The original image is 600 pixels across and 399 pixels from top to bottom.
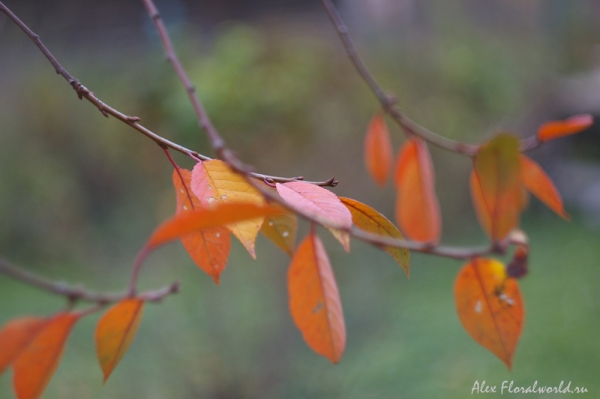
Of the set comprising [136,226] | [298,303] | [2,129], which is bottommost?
[136,226]

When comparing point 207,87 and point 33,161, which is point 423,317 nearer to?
point 207,87

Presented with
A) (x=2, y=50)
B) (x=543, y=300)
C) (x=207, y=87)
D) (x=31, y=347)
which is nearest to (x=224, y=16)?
(x=2, y=50)

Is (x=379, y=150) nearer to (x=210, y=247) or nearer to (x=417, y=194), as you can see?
(x=417, y=194)

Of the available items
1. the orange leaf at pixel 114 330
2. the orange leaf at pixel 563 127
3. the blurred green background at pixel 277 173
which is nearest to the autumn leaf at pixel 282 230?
the orange leaf at pixel 114 330

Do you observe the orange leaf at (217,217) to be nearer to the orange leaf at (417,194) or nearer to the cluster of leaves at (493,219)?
the cluster of leaves at (493,219)

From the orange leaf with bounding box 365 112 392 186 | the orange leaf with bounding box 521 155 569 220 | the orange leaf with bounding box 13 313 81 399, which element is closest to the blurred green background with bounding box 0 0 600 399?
the orange leaf with bounding box 365 112 392 186

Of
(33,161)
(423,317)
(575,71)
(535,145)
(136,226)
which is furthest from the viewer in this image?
(575,71)

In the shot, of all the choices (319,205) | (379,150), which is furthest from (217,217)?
(379,150)
